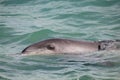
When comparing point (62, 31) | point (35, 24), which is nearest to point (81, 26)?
point (62, 31)

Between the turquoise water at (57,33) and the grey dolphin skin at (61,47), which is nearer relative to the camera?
the turquoise water at (57,33)

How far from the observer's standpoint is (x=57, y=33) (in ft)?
38.4

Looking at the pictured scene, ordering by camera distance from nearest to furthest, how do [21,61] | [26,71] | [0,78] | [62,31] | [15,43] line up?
[0,78] < [26,71] < [21,61] < [15,43] < [62,31]

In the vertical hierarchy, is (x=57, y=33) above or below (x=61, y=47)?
below

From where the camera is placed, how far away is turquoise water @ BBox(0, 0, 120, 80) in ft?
22.1

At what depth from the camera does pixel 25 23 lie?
43.8 ft

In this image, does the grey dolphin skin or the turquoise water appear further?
the grey dolphin skin

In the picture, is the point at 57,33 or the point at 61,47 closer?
the point at 61,47

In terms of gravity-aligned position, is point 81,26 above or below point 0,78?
below

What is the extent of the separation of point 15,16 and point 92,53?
280 inches

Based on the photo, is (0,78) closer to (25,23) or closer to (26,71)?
(26,71)

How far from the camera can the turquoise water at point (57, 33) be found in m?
6.72

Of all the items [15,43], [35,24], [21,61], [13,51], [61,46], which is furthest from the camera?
[35,24]

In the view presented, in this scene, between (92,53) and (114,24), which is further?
(114,24)
